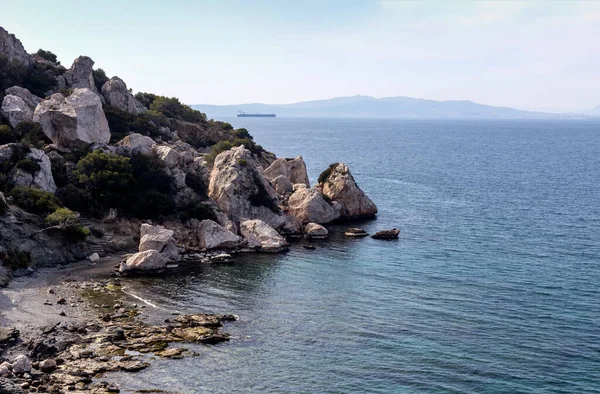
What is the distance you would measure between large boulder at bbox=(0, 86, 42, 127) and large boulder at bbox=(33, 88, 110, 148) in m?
2.30

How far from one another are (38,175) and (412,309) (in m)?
49.3

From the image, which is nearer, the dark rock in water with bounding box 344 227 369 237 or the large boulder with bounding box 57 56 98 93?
the dark rock in water with bounding box 344 227 369 237

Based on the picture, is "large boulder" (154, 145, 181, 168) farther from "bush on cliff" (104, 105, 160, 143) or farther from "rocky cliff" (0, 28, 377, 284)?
"bush on cliff" (104, 105, 160, 143)

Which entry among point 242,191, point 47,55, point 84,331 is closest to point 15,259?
point 84,331

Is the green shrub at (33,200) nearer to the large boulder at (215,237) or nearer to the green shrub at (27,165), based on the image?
the green shrub at (27,165)

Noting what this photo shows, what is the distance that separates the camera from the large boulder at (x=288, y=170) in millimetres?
108375

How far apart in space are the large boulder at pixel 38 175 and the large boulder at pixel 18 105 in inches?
533

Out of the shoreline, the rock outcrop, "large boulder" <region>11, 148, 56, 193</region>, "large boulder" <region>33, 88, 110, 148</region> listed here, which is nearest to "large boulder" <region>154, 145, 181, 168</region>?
"large boulder" <region>33, 88, 110, 148</region>

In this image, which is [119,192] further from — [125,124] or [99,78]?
[99,78]

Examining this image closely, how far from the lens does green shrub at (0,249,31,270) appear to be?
191 ft

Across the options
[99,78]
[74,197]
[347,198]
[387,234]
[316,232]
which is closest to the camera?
[74,197]

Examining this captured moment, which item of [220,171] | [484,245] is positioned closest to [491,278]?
[484,245]

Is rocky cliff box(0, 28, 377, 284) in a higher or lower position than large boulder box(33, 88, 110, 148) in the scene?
lower

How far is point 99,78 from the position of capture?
122 meters
